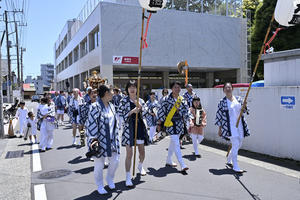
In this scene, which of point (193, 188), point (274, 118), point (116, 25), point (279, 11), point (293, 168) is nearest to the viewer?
point (193, 188)

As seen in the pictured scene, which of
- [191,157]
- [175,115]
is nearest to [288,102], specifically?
[191,157]

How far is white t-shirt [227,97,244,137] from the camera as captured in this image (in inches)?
205

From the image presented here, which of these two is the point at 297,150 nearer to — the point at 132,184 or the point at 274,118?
the point at 274,118

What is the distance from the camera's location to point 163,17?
70.7 feet

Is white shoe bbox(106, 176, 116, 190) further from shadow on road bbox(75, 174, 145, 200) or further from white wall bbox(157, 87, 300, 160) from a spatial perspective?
white wall bbox(157, 87, 300, 160)

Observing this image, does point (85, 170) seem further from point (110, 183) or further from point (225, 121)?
point (225, 121)

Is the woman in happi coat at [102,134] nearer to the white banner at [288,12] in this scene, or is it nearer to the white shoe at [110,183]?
the white shoe at [110,183]

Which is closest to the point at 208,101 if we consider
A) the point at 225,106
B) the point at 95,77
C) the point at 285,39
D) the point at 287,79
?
the point at 287,79

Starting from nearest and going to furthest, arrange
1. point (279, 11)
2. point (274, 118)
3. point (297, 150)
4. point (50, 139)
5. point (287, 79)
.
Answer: point (279, 11) → point (297, 150) → point (274, 118) → point (287, 79) → point (50, 139)

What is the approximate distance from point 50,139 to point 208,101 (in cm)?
538

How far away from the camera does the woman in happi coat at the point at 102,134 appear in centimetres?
393

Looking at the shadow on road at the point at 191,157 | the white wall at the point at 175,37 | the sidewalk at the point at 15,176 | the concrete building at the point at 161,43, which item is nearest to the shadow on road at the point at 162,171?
the shadow on road at the point at 191,157

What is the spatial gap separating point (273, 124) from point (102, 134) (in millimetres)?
4472

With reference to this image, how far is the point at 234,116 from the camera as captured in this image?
526 cm
